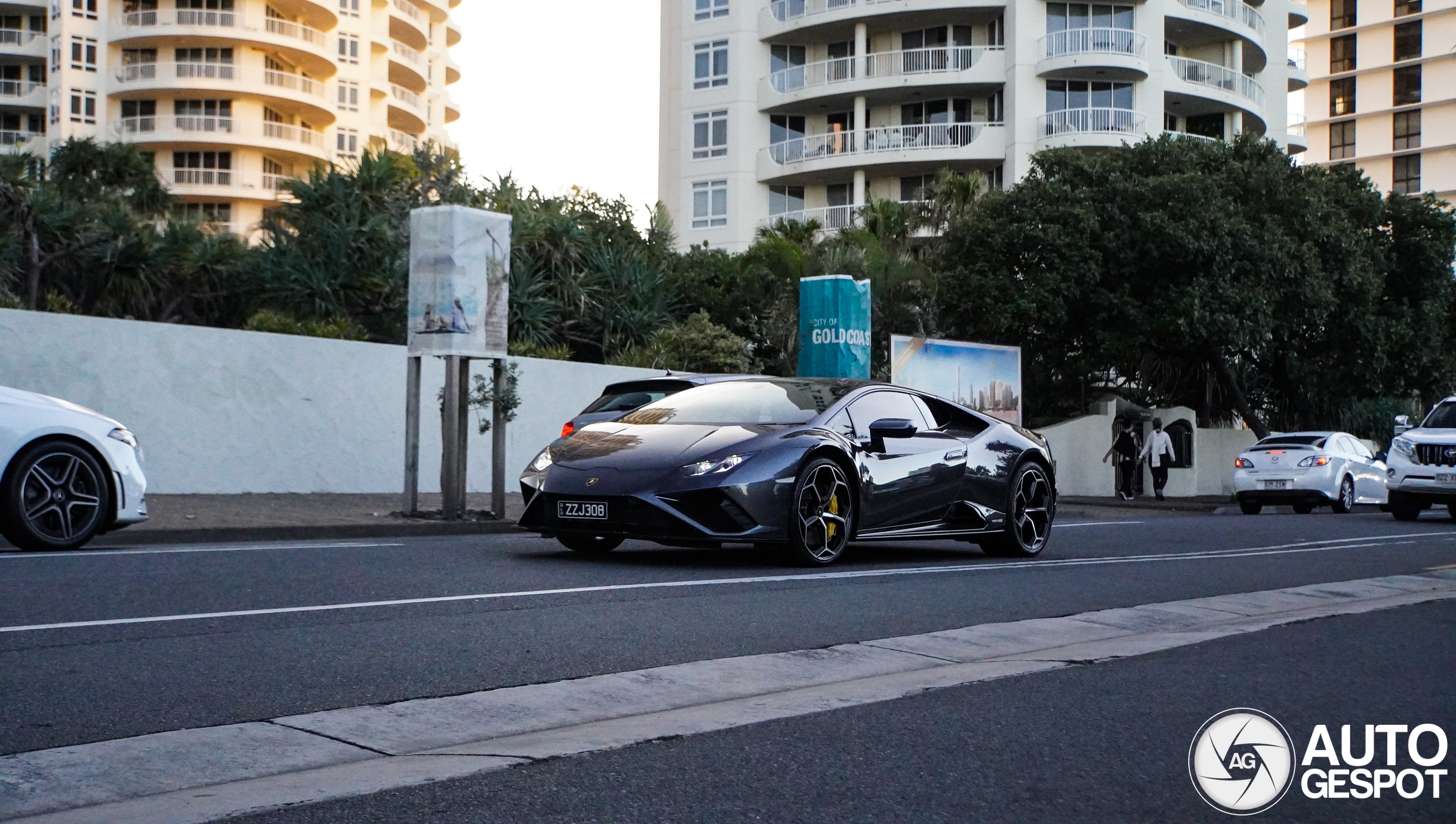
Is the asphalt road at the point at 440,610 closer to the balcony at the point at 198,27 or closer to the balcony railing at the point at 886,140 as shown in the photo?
the balcony railing at the point at 886,140

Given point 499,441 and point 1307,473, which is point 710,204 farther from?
point 499,441

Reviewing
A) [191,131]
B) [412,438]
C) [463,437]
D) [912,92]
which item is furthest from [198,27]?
[463,437]

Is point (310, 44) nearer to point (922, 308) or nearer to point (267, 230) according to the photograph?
point (267, 230)

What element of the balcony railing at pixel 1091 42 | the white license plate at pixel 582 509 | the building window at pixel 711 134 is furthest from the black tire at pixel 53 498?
the building window at pixel 711 134

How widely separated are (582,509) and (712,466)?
907 mm

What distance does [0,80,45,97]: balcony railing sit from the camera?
7331cm

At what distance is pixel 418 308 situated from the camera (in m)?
14.7

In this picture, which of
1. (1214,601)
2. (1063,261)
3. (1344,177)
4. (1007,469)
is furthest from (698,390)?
(1344,177)

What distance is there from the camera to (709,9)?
58625mm

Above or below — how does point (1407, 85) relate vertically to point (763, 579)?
above

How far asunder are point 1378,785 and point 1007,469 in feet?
24.7

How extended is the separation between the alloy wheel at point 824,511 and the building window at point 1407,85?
10439cm

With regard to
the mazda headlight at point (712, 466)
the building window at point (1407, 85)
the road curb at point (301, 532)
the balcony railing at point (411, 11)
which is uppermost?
the balcony railing at point (411, 11)

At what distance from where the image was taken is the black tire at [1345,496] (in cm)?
2538
